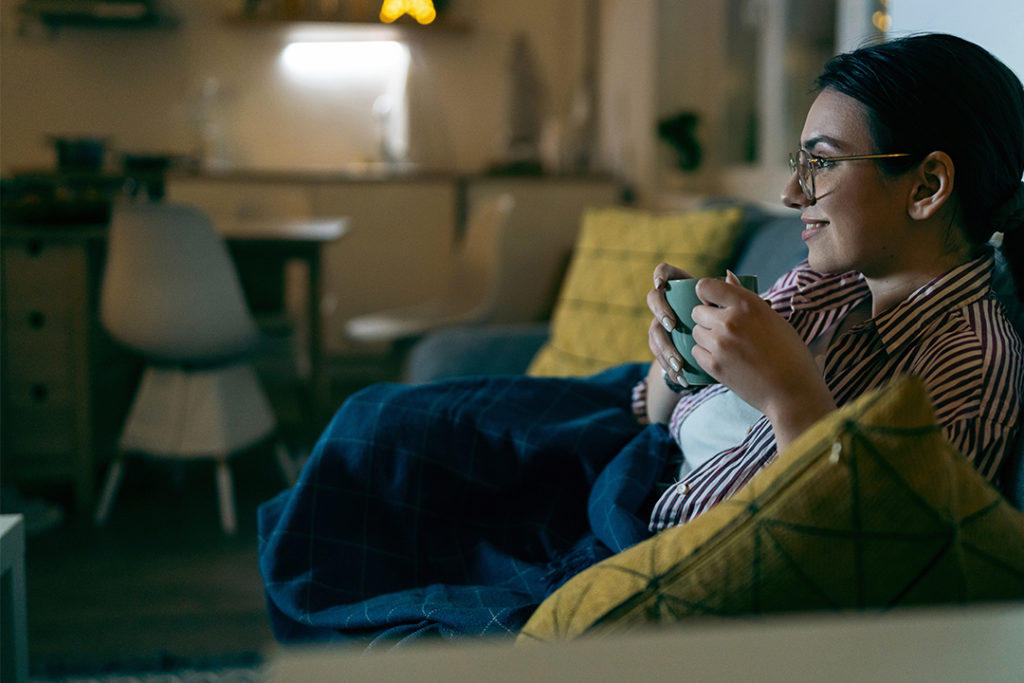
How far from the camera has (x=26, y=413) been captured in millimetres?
2697

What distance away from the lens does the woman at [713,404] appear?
84cm

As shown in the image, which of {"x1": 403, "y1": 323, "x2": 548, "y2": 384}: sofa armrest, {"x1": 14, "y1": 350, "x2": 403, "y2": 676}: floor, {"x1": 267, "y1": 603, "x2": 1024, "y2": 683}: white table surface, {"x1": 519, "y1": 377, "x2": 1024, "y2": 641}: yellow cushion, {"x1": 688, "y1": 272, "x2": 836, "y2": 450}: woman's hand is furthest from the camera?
{"x1": 403, "y1": 323, "x2": 548, "y2": 384}: sofa armrest

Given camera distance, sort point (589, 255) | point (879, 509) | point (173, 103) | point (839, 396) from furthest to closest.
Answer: point (173, 103) → point (589, 255) → point (839, 396) → point (879, 509)

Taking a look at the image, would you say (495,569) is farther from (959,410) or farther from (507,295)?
(507,295)

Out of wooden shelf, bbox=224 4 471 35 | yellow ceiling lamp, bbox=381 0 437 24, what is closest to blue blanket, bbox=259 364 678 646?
yellow ceiling lamp, bbox=381 0 437 24

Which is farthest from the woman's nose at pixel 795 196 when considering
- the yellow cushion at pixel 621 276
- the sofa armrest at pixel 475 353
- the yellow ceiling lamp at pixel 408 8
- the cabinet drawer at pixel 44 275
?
the yellow ceiling lamp at pixel 408 8

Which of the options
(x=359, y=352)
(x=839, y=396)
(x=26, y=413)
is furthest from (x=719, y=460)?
(x=359, y=352)

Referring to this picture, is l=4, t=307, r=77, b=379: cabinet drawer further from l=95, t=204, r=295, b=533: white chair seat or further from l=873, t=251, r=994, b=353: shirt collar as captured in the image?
l=873, t=251, r=994, b=353: shirt collar

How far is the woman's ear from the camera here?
3.04ft

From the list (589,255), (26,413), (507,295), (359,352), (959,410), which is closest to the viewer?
(959,410)

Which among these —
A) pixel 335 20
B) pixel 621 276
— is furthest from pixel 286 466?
pixel 335 20

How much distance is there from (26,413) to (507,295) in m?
1.74

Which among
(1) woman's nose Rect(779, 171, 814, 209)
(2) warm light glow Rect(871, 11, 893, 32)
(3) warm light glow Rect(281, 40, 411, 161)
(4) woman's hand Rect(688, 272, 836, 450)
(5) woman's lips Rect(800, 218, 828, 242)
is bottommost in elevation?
(4) woman's hand Rect(688, 272, 836, 450)

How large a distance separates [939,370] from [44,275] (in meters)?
2.49
